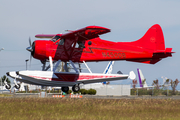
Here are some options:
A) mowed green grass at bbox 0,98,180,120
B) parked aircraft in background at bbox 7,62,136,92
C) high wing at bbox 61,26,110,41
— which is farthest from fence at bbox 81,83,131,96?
mowed green grass at bbox 0,98,180,120

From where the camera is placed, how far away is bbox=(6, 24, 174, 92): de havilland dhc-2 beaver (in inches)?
1016

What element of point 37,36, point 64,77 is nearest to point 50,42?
point 64,77

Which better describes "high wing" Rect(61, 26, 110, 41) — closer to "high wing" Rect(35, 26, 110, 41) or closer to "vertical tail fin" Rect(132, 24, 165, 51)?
"high wing" Rect(35, 26, 110, 41)

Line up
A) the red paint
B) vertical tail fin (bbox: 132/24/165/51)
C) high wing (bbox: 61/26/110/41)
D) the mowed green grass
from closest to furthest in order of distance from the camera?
the mowed green grass → high wing (bbox: 61/26/110/41) → the red paint → vertical tail fin (bbox: 132/24/165/51)

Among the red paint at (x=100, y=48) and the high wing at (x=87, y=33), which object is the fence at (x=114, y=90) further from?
the high wing at (x=87, y=33)

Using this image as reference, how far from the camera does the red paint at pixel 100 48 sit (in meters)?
26.4

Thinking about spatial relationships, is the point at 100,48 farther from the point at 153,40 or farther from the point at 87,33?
the point at 153,40

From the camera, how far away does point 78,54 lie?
27.8 metres

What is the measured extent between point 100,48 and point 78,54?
2.42 metres

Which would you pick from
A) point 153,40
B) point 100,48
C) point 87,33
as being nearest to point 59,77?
point 87,33

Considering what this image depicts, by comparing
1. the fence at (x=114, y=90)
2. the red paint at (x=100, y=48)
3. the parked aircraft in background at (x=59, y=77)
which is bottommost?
the fence at (x=114, y=90)

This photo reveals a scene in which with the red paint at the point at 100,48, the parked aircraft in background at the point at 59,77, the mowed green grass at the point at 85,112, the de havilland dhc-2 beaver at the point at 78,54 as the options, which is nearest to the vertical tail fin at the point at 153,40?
the red paint at the point at 100,48

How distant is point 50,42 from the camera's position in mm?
26844

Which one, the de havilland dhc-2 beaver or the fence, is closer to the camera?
the de havilland dhc-2 beaver
